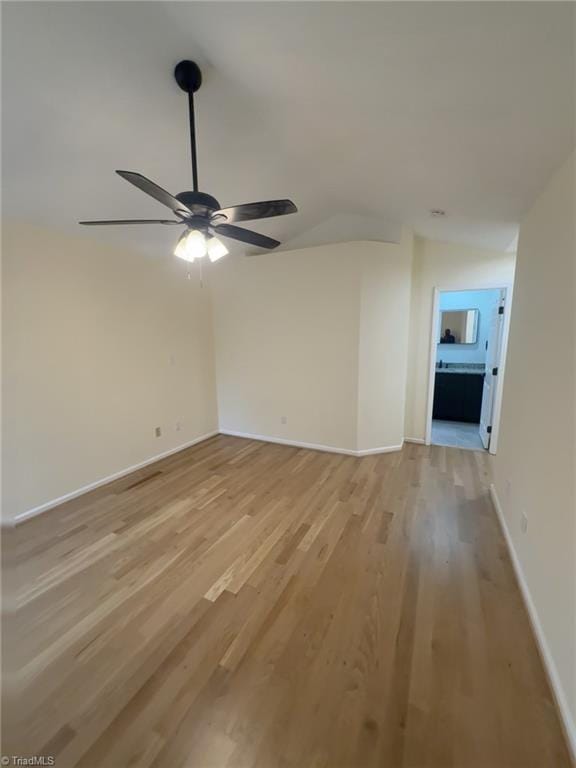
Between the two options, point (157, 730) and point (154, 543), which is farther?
point (154, 543)

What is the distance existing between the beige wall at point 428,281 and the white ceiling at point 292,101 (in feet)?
3.42

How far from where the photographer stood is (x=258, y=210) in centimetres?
175

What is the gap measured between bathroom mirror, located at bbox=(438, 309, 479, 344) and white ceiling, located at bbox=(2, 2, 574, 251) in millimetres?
3075

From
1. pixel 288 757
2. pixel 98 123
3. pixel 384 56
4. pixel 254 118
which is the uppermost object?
pixel 254 118

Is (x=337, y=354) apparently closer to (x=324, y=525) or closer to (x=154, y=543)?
(x=324, y=525)

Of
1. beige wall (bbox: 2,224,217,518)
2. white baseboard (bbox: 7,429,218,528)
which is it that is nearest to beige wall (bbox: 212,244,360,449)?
beige wall (bbox: 2,224,217,518)

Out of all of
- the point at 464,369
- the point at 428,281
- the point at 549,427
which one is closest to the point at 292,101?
the point at 549,427

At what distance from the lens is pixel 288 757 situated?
1.16m

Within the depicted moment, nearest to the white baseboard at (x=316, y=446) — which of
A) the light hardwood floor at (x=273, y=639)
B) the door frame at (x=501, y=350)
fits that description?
the door frame at (x=501, y=350)

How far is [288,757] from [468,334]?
6.02m

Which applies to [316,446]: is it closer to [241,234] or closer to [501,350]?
[501,350]

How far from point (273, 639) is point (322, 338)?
3.07 metres

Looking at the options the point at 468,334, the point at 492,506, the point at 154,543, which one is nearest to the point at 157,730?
the point at 154,543

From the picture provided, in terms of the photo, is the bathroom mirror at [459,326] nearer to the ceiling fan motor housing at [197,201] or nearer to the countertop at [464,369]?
the countertop at [464,369]
